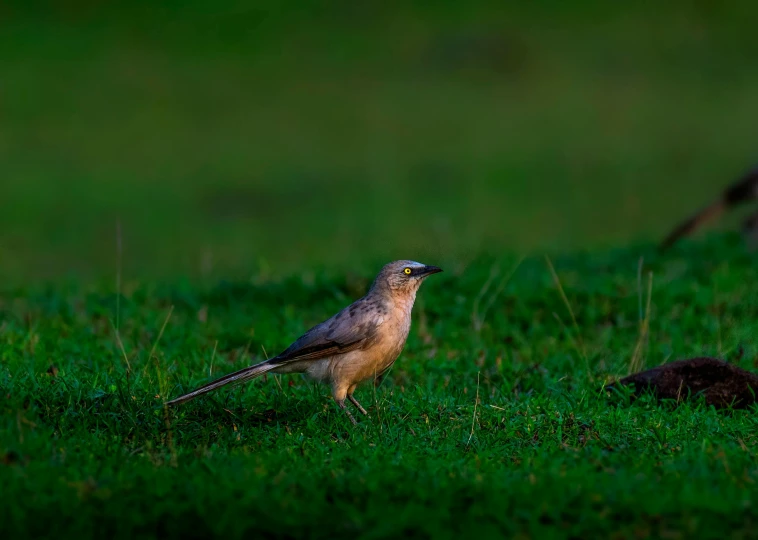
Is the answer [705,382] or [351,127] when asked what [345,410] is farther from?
[351,127]

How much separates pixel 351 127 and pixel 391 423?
15.8 m

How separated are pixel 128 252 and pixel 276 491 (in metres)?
11.4

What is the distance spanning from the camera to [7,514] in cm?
428

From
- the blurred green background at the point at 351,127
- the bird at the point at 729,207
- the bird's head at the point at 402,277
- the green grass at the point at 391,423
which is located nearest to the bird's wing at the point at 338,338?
the bird's head at the point at 402,277

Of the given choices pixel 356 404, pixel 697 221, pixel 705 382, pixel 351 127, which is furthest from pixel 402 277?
pixel 351 127

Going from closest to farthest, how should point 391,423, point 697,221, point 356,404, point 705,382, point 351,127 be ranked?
point 391,423
point 356,404
point 705,382
point 697,221
point 351,127

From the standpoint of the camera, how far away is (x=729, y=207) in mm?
11484

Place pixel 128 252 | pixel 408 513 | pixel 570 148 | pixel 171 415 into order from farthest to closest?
pixel 570 148 < pixel 128 252 < pixel 171 415 < pixel 408 513

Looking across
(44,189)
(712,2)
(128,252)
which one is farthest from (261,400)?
(712,2)

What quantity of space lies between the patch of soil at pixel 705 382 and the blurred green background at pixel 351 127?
406 centimetres

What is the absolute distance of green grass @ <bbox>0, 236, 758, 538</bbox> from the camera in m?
4.26

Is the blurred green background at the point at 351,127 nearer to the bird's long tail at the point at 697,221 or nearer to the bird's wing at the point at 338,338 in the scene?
the bird's long tail at the point at 697,221

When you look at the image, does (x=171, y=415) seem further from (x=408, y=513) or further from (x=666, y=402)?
(x=666, y=402)

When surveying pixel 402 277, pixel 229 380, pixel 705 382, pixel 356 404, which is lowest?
pixel 705 382
